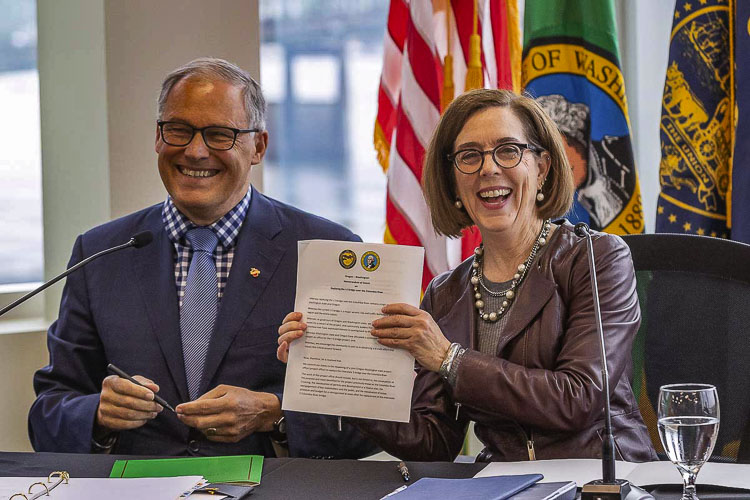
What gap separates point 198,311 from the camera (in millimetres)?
2266

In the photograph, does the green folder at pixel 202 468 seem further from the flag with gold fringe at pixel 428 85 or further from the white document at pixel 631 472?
the flag with gold fringe at pixel 428 85

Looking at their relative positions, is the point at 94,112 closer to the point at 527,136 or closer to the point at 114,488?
the point at 527,136

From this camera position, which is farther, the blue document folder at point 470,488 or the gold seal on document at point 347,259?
the gold seal on document at point 347,259

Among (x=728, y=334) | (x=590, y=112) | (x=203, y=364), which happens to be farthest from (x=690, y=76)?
(x=203, y=364)

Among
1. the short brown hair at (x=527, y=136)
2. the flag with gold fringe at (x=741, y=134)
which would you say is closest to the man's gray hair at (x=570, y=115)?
the flag with gold fringe at (x=741, y=134)

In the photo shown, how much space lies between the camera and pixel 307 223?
2412 millimetres

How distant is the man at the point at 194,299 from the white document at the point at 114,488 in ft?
1.52

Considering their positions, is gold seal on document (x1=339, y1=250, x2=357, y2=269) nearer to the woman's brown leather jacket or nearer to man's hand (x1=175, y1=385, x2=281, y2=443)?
the woman's brown leather jacket

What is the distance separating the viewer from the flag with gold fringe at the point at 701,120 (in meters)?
3.00

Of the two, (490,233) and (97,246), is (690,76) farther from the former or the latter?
(97,246)

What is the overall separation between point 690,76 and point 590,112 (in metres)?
0.36

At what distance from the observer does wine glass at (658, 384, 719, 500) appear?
1.37m

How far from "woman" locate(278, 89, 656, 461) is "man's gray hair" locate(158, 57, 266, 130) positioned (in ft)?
1.59

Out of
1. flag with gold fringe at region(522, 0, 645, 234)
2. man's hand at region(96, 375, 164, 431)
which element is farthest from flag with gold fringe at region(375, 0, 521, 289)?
Result: man's hand at region(96, 375, 164, 431)
